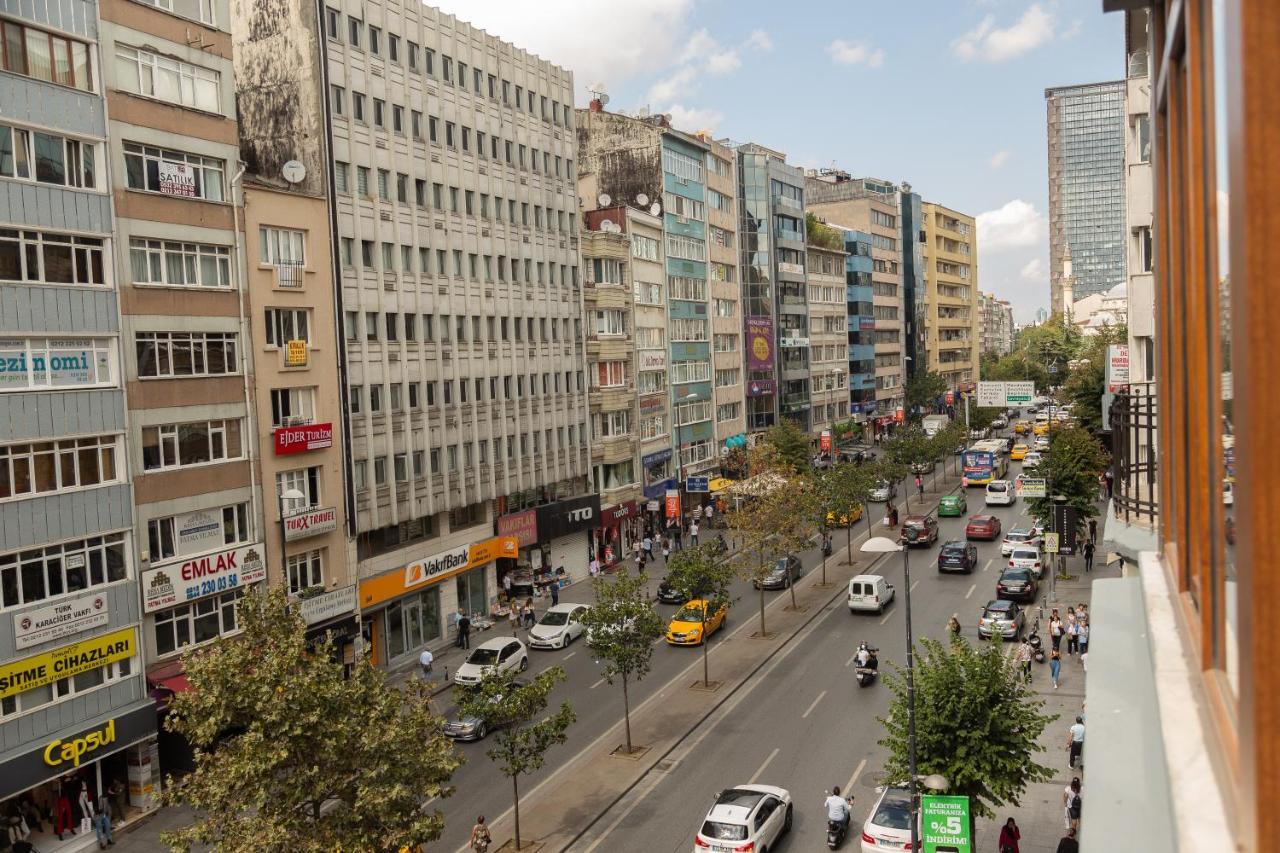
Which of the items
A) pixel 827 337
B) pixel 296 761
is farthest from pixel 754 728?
pixel 827 337

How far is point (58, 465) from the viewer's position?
28.9 metres

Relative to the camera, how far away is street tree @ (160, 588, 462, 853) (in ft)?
62.1

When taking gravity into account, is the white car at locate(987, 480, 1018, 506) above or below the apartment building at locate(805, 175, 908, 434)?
below

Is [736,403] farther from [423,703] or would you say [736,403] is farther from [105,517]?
[423,703]

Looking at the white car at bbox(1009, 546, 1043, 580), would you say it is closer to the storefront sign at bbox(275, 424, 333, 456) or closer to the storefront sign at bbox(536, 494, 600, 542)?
the storefront sign at bbox(536, 494, 600, 542)

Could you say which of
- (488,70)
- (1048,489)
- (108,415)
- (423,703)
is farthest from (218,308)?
(1048,489)

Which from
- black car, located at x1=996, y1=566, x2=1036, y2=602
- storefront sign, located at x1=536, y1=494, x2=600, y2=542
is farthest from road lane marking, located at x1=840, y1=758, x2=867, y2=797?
storefront sign, located at x1=536, y1=494, x2=600, y2=542

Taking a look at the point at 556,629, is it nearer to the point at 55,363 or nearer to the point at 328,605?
the point at 328,605

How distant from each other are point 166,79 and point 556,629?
80.7 feet

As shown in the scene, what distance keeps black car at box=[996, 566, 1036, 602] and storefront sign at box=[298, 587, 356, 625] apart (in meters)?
26.8

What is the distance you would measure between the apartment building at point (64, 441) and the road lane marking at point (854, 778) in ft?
59.1

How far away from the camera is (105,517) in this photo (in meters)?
30.1

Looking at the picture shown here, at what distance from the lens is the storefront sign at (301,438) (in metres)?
37.4

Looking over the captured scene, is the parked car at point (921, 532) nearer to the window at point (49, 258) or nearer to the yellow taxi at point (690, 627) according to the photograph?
the yellow taxi at point (690, 627)
